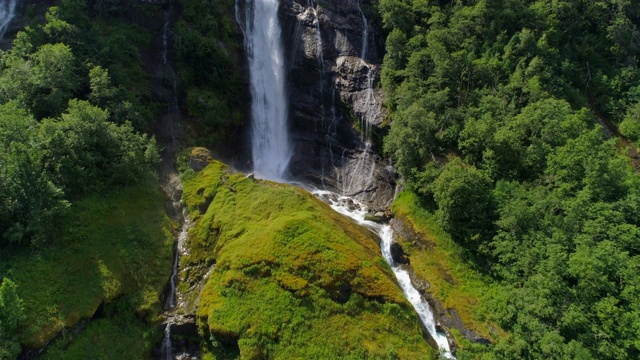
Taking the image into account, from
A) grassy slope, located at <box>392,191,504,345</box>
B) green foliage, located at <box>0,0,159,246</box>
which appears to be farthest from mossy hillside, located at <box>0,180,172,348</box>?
grassy slope, located at <box>392,191,504,345</box>

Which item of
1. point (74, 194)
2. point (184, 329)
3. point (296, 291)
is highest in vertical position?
point (74, 194)

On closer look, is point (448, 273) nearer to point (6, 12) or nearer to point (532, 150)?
point (532, 150)

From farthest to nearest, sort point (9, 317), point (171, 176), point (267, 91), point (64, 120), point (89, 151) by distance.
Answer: point (267, 91), point (171, 176), point (89, 151), point (64, 120), point (9, 317)

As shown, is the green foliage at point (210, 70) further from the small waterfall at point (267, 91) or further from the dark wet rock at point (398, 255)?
the dark wet rock at point (398, 255)

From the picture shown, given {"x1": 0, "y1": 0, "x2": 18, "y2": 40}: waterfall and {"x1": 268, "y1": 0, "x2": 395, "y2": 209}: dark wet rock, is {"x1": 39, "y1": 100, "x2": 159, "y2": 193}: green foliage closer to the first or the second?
{"x1": 268, "y1": 0, "x2": 395, "y2": 209}: dark wet rock

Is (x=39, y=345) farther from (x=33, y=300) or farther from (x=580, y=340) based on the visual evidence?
(x=580, y=340)

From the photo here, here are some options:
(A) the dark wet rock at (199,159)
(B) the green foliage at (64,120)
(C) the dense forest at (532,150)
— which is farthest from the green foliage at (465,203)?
(B) the green foliage at (64,120)

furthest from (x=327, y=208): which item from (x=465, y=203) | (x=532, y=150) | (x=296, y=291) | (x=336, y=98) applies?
(x=532, y=150)
